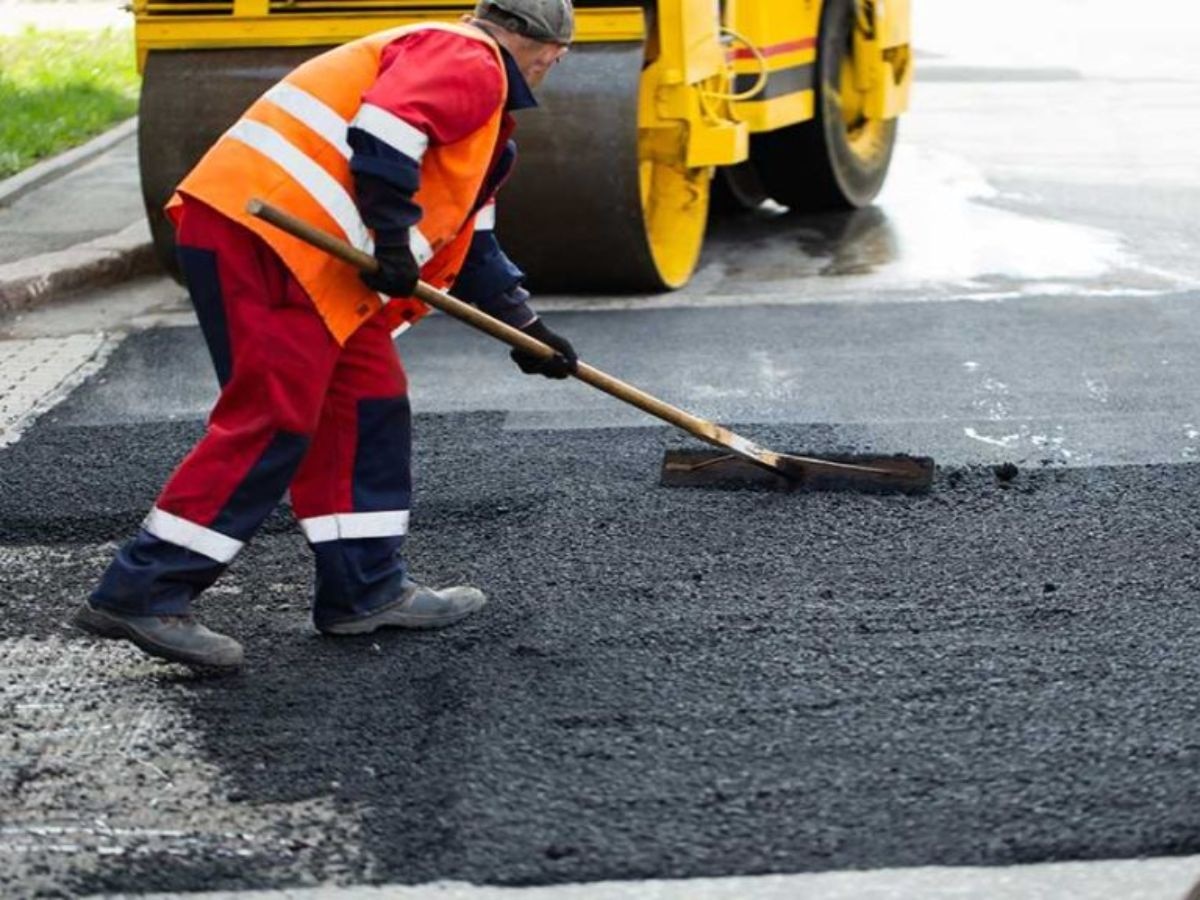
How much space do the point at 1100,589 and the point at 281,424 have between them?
1.67 meters

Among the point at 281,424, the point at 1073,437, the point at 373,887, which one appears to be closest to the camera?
the point at 373,887

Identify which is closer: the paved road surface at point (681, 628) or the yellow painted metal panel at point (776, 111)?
the paved road surface at point (681, 628)

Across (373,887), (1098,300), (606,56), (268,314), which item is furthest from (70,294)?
(373,887)

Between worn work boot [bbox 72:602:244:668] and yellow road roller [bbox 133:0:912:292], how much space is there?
149 inches

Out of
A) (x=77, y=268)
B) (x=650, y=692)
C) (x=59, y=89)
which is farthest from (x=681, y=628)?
(x=59, y=89)

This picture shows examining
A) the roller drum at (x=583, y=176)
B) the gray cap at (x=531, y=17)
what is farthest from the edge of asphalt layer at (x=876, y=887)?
the roller drum at (x=583, y=176)

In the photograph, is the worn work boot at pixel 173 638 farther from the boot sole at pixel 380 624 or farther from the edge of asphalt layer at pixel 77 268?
the edge of asphalt layer at pixel 77 268

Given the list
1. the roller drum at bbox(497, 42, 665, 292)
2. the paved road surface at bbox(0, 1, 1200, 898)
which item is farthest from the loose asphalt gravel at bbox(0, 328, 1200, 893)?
the roller drum at bbox(497, 42, 665, 292)

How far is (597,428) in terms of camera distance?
6.43 m

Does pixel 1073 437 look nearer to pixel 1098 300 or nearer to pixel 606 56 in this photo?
pixel 1098 300

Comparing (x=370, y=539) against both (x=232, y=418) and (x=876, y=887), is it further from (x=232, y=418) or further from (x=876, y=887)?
(x=876, y=887)

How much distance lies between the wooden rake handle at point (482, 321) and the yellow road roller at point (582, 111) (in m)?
2.42

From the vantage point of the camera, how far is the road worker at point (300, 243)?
14.4 ft

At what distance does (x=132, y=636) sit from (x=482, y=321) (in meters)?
0.96
